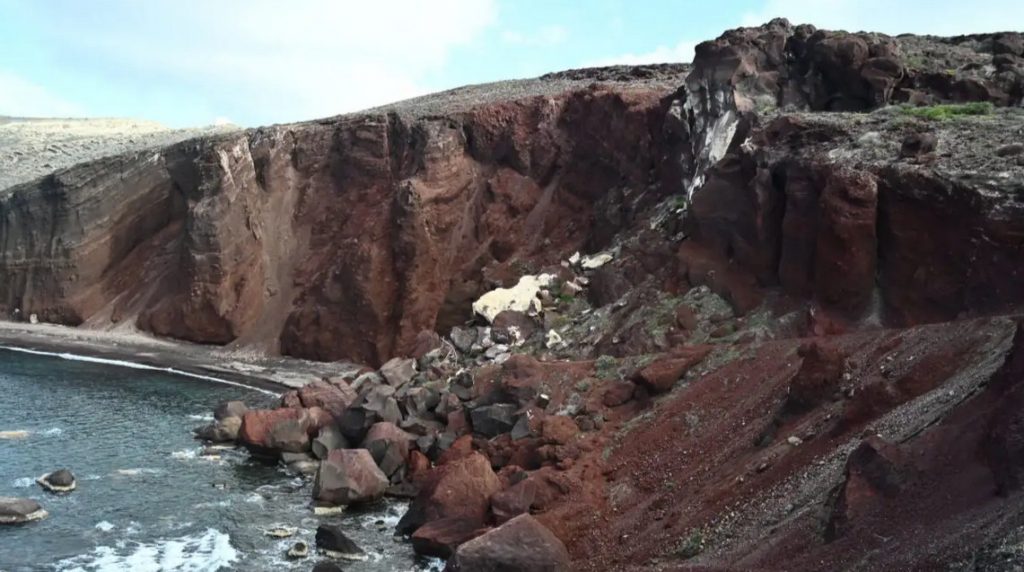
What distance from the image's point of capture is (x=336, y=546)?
21.3m

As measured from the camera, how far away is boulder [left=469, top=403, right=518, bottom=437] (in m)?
26.4

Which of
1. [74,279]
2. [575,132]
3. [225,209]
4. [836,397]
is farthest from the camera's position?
[74,279]

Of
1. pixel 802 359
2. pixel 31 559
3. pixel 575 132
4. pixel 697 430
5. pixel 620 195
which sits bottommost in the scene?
pixel 31 559

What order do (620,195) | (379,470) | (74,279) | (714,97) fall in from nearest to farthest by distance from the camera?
(379,470), (714,97), (620,195), (74,279)

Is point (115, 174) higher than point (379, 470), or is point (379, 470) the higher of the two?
point (115, 174)

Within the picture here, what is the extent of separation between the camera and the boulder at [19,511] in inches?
878

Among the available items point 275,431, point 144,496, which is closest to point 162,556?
point 144,496

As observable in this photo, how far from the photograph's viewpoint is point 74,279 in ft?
177

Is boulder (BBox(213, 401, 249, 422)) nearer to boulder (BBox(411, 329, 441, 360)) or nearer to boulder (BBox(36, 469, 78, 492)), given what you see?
boulder (BBox(411, 329, 441, 360))

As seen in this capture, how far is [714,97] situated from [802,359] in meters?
16.3

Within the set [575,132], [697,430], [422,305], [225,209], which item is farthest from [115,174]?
[697,430]

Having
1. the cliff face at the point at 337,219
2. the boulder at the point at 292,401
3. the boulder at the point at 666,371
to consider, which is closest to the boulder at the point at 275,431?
the boulder at the point at 292,401

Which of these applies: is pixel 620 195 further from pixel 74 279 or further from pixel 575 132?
pixel 74 279

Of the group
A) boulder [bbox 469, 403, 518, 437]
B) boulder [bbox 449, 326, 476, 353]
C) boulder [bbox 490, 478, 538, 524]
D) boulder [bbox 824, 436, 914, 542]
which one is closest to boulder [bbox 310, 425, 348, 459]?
boulder [bbox 469, 403, 518, 437]
